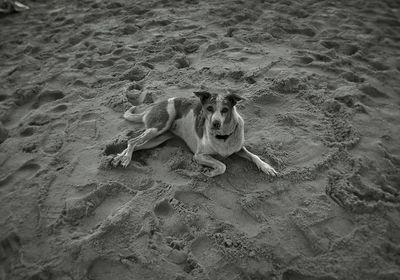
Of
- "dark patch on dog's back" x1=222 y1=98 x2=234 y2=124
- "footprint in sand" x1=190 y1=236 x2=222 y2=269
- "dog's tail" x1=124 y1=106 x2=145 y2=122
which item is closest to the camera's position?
"footprint in sand" x1=190 y1=236 x2=222 y2=269

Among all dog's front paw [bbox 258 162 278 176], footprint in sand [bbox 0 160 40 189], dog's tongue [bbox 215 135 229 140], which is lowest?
footprint in sand [bbox 0 160 40 189]

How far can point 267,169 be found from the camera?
326cm

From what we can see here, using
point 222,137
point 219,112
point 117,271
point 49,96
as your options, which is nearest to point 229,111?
point 219,112

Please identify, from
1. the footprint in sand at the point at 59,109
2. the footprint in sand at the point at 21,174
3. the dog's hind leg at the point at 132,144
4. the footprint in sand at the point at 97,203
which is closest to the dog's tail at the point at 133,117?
the dog's hind leg at the point at 132,144

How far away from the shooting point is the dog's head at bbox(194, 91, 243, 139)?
9.98 feet

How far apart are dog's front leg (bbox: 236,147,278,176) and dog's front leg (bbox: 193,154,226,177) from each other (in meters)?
0.30

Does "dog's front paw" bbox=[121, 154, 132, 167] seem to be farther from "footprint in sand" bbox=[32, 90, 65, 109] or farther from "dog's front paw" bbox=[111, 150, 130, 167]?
"footprint in sand" bbox=[32, 90, 65, 109]

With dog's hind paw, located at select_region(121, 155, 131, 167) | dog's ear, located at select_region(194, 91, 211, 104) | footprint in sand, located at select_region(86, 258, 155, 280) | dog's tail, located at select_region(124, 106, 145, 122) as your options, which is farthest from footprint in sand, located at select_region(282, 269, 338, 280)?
dog's tail, located at select_region(124, 106, 145, 122)

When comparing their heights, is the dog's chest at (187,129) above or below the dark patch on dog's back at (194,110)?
below

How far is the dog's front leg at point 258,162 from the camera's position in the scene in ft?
10.7

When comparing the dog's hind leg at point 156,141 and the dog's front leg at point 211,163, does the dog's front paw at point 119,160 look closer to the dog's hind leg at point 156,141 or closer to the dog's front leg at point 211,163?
the dog's hind leg at point 156,141

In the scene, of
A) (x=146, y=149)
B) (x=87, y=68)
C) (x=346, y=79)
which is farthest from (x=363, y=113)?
(x=87, y=68)

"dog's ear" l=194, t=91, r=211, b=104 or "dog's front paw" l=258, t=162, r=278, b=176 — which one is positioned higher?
"dog's ear" l=194, t=91, r=211, b=104

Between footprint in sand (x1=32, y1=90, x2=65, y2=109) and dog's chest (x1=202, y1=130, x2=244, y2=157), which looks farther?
footprint in sand (x1=32, y1=90, x2=65, y2=109)
